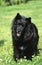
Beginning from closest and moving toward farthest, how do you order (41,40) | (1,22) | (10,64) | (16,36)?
(16,36) < (10,64) < (41,40) < (1,22)

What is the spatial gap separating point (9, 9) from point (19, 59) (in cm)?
1553

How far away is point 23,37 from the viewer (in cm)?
929

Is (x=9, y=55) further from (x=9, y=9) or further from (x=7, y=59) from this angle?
(x=9, y=9)

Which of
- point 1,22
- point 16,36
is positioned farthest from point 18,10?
point 16,36

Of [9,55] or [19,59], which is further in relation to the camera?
[9,55]

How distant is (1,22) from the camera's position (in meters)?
19.3

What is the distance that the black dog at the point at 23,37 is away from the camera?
9047 mm

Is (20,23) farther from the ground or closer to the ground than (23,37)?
farther from the ground

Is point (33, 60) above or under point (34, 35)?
under

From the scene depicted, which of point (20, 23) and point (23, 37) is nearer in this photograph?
point (20, 23)

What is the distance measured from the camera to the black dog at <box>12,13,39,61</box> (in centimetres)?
905

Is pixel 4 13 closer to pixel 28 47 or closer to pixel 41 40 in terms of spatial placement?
pixel 41 40

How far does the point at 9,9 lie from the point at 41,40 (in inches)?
511

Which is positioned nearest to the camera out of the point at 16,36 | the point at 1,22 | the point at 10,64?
the point at 16,36
